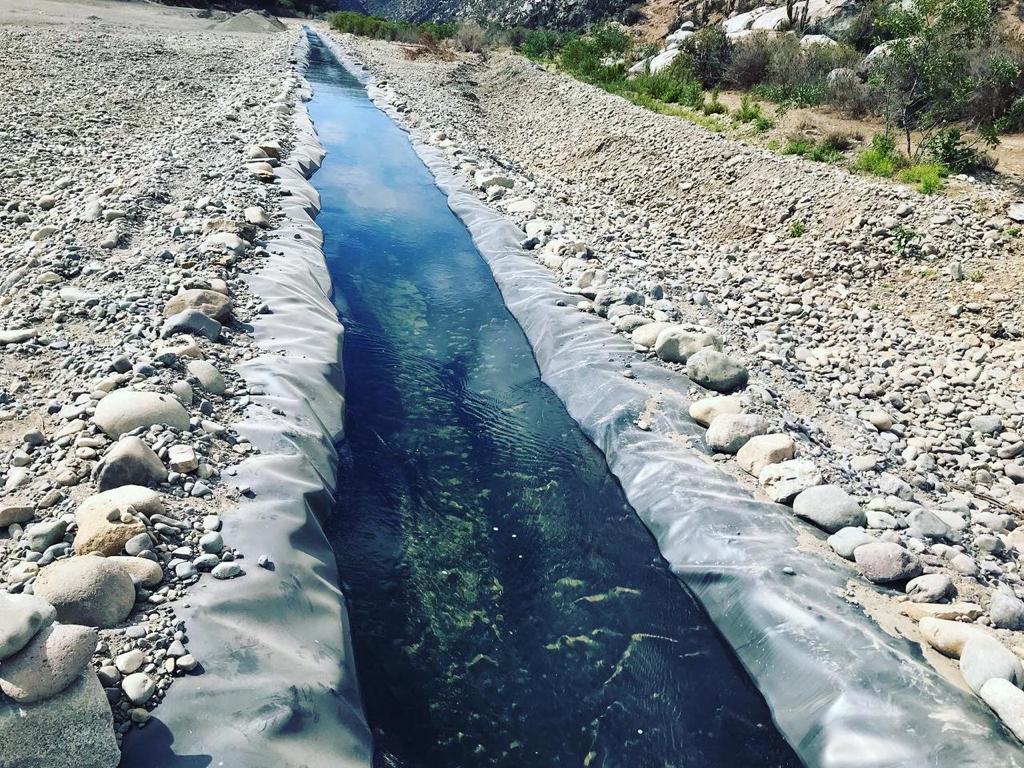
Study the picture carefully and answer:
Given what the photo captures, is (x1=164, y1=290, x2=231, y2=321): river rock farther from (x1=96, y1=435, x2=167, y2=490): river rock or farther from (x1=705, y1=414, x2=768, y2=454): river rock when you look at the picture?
(x1=705, y1=414, x2=768, y2=454): river rock

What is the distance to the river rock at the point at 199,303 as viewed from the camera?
6.29 m

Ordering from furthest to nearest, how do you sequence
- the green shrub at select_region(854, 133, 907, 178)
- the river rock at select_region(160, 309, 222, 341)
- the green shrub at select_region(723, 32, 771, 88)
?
the green shrub at select_region(723, 32, 771, 88), the green shrub at select_region(854, 133, 907, 178), the river rock at select_region(160, 309, 222, 341)

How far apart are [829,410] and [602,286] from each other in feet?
10.4

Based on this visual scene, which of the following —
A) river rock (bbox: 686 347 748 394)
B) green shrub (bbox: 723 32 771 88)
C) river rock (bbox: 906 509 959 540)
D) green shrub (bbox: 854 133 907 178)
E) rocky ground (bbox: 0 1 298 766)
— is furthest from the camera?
green shrub (bbox: 723 32 771 88)

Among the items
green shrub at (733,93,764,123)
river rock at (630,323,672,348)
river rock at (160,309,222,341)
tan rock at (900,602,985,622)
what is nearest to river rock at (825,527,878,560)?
tan rock at (900,602,985,622)

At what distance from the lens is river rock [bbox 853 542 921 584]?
4652 millimetres

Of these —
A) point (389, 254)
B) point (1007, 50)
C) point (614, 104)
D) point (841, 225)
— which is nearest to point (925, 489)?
point (841, 225)

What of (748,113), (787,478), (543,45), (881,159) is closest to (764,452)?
(787,478)

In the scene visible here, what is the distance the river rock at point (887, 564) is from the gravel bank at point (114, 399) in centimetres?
388

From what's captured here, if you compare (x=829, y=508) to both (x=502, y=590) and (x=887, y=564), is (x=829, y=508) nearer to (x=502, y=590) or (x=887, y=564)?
(x=887, y=564)

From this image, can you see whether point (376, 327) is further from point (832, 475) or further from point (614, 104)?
point (614, 104)

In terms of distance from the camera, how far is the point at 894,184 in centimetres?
1074

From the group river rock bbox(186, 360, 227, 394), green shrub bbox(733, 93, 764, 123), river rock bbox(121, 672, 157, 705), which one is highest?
green shrub bbox(733, 93, 764, 123)

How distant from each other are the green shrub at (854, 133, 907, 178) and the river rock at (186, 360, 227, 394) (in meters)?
10.4
